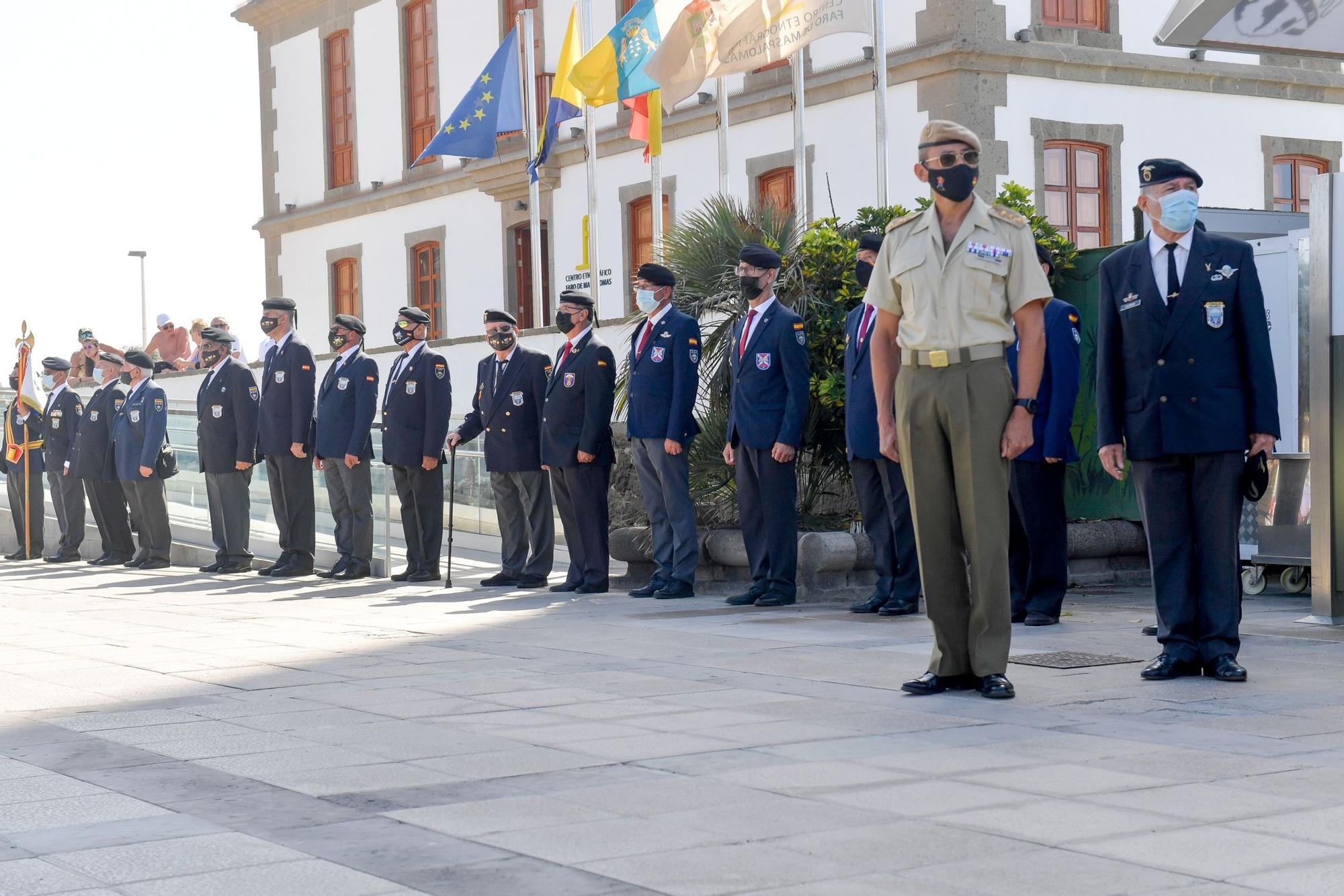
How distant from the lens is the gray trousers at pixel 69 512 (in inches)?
768

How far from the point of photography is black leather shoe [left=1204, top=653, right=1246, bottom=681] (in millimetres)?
6926

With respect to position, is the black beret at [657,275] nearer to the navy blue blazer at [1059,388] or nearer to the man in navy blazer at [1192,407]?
the navy blue blazer at [1059,388]

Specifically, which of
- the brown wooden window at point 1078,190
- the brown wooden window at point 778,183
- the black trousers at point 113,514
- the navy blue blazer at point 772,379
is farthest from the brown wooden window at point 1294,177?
the navy blue blazer at point 772,379

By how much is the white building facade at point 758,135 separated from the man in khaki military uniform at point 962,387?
12.8m

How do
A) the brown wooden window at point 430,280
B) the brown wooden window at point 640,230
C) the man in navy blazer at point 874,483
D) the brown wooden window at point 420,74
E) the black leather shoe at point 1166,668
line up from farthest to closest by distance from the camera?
1. the brown wooden window at point 430,280
2. the brown wooden window at point 420,74
3. the brown wooden window at point 640,230
4. the man in navy blazer at point 874,483
5. the black leather shoe at point 1166,668

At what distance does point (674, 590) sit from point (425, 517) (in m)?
2.99

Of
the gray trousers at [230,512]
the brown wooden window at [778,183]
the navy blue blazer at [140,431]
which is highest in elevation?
the brown wooden window at [778,183]

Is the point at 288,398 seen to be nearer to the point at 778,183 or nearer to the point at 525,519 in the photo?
the point at 525,519

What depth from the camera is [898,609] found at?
33.2 ft

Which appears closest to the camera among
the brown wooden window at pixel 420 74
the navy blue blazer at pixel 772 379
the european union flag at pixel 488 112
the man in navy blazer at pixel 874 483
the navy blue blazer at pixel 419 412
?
the man in navy blazer at pixel 874 483

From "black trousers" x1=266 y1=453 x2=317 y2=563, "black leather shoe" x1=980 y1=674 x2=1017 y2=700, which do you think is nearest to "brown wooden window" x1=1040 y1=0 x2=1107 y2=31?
"black trousers" x1=266 y1=453 x2=317 y2=563

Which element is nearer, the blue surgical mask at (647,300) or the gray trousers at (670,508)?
the gray trousers at (670,508)

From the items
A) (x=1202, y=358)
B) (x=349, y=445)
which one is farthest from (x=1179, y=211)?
(x=349, y=445)

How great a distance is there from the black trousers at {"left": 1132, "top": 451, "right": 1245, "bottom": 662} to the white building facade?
41.3 feet
